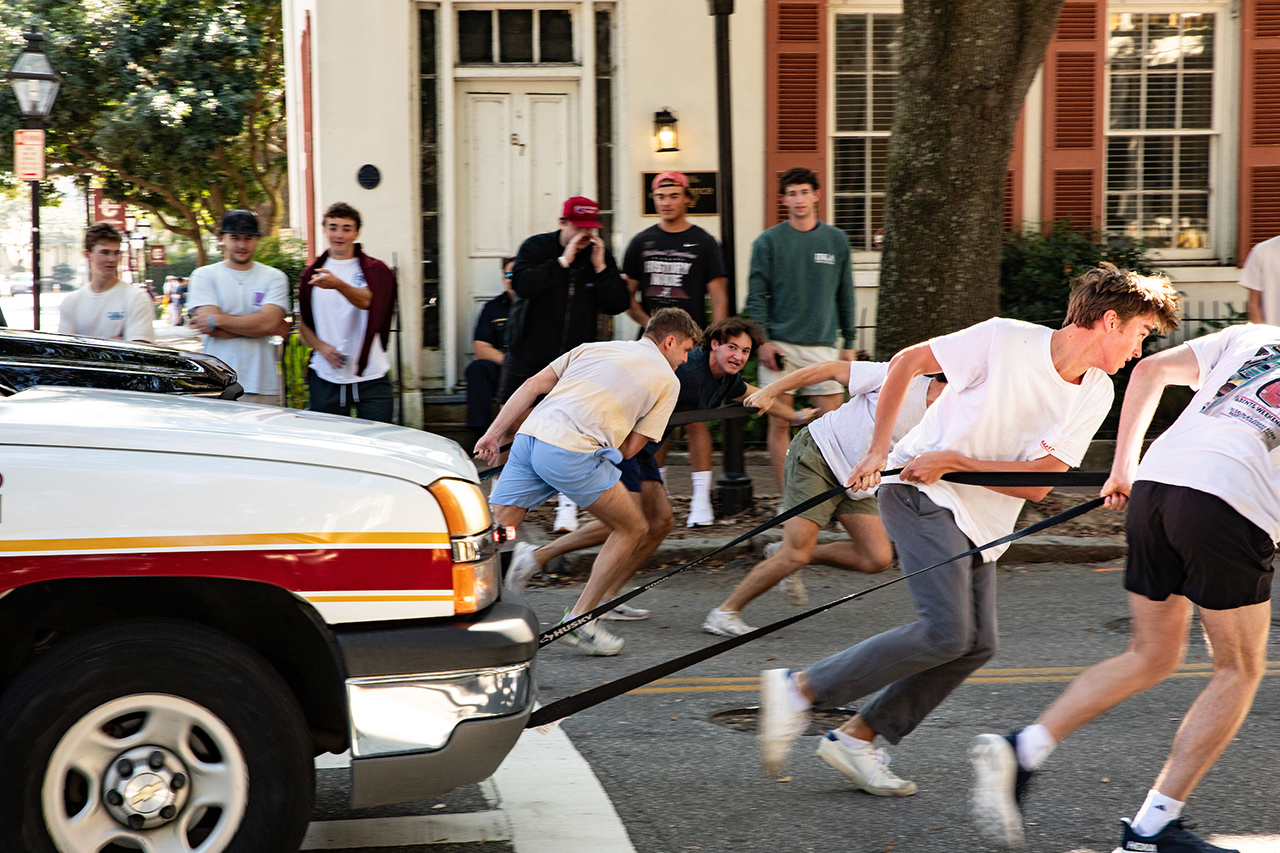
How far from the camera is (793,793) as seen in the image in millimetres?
4332

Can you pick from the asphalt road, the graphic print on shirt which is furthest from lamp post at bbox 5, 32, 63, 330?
the graphic print on shirt

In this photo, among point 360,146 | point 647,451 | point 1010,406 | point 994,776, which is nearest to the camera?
point 994,776

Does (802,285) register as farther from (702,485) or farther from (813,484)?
(813,484)

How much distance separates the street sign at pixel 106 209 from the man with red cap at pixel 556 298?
27.4m

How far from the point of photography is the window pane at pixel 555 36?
38.2 ft

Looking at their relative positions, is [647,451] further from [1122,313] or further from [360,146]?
[360,146]

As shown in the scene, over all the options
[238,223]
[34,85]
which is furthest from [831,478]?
[34,85]

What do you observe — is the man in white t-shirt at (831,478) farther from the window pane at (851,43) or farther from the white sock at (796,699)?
the window pane at (851,43)

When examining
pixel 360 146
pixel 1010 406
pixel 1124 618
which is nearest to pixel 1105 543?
pixel 1124 618

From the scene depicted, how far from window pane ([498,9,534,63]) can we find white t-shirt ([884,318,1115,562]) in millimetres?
8185

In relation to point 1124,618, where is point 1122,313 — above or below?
above

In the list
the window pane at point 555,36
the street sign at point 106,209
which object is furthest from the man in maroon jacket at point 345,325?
the street sign at point 106,209

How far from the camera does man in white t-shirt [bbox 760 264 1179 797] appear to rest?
414 centimetres

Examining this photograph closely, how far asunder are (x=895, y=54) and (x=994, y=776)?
9511 mm
